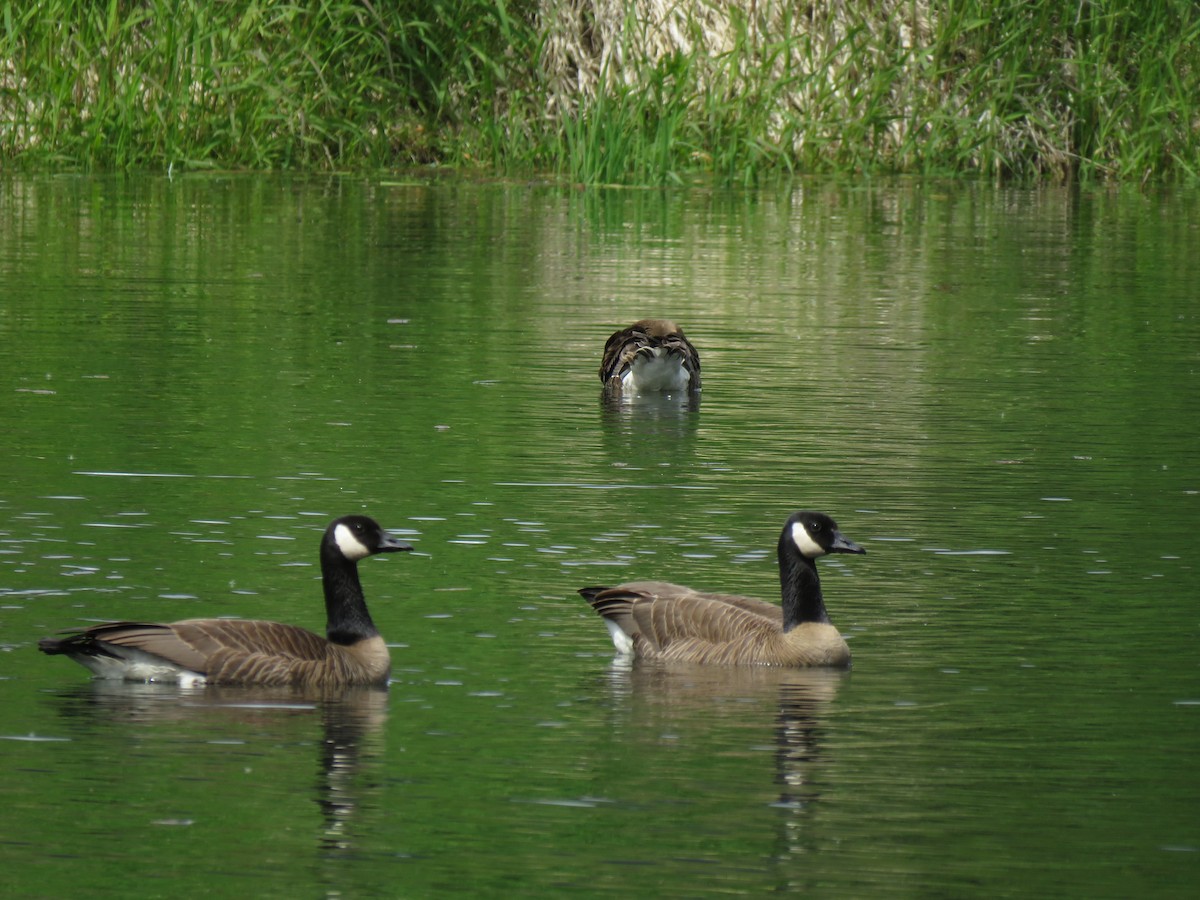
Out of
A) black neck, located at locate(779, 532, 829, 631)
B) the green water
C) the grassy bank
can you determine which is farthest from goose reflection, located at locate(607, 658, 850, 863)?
the grassy bank

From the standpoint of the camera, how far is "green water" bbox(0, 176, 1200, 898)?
6.66 meters

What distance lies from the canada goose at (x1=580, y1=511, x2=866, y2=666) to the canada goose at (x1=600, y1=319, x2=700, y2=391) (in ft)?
21.5

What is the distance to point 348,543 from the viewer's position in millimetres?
8492

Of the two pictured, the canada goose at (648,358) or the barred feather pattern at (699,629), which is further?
the canada goose at (648,358)

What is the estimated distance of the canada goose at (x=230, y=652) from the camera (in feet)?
26.4

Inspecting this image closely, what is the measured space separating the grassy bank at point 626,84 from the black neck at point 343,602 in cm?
1959

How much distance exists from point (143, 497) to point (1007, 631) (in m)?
4.23

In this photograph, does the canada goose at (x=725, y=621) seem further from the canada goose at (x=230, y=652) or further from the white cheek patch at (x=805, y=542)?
the canada goose at (x=230, y=652)

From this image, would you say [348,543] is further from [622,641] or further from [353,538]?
[622,641]

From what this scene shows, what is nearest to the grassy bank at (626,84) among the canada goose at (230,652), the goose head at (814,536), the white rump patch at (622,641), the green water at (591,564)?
the green water at (591,564)

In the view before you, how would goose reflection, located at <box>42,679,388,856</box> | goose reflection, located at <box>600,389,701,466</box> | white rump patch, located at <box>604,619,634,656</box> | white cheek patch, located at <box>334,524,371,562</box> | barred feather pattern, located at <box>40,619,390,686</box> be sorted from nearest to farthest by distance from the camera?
goose reflection, located at <box>42,679,388,856</box> < barred feather pattern, located at <box>40,619,390,686</box> < white cheek patch, located at <box>334,524,371,562</box> < white rump patch, located at <box>604,619,634,656</box> < goose reflection, located at <box>600,389,701,466</box>

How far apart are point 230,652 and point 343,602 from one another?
0.47m

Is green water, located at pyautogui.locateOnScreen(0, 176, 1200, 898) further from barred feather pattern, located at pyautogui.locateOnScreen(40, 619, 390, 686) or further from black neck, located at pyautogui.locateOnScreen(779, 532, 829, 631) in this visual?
black neck, located at pyautogui.locateOnScreen(779, 532, 829, 631)

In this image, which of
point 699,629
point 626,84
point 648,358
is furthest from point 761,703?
point 626,84
